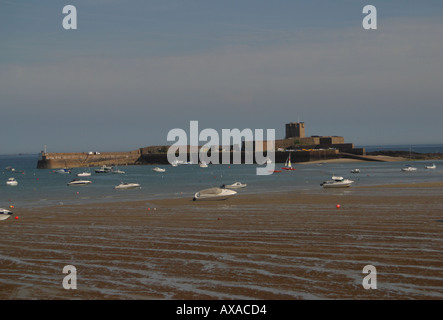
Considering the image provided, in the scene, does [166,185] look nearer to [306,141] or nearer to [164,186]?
[164,186]

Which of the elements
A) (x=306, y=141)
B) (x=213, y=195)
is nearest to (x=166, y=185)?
(x=213, y=195)

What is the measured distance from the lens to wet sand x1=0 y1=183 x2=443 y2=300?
14977 mm

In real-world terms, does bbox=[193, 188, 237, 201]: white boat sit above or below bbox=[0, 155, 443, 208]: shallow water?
above

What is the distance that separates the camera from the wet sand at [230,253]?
1498 centimetres

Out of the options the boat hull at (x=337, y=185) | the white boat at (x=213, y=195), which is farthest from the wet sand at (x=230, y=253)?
the boat hull at (x=337, y=185)

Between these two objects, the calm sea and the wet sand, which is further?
the calm sea

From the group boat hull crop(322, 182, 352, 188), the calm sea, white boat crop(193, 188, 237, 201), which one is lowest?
the calm sea

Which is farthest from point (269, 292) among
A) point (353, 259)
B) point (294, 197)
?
point (294, 197)

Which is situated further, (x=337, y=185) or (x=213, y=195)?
(x=337, y=185)

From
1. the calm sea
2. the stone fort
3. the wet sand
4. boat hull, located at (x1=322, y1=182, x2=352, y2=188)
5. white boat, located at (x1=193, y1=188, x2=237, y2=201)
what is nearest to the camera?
the wet sand

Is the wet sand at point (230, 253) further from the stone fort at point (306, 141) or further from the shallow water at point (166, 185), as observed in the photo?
the stone fort at point (306, 141)

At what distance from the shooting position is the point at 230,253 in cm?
1967

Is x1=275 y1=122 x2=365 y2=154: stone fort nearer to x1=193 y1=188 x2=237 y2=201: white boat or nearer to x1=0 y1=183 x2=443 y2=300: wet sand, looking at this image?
x1=193 y1=188 x2=237 y2=201: white boat

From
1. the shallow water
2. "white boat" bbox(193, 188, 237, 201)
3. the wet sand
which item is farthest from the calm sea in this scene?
the wet sand
